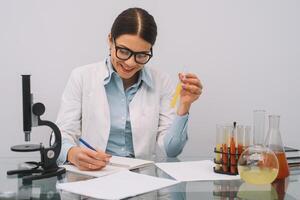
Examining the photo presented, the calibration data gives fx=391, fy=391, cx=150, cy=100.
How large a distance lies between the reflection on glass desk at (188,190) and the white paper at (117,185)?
0.03 m

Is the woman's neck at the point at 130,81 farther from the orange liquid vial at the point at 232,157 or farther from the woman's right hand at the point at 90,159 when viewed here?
the orange liquid vial at the point at 232,157

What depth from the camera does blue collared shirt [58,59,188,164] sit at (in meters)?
1.81

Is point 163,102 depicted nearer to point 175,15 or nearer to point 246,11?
point 175,15

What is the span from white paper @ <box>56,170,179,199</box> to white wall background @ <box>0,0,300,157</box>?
44.4 inches

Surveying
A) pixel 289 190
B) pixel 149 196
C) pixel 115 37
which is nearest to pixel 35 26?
pixel 115 37

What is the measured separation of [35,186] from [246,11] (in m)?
1.73

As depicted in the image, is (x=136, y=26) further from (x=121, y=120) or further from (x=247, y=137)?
(x=247, y=137)

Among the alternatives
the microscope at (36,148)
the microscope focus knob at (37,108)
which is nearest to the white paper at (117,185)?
the microscope at (36,148)

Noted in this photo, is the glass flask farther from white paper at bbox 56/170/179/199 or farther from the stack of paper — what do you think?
the stack of paper

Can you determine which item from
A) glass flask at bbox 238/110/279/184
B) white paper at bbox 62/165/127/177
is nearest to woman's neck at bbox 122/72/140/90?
white paper at bbox 62/165/127/177

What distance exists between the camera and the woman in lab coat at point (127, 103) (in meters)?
1.75

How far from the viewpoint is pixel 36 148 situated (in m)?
1.31

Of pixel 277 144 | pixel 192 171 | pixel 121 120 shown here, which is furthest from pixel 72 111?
pixel 277 144

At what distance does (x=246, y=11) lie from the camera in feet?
7.86
